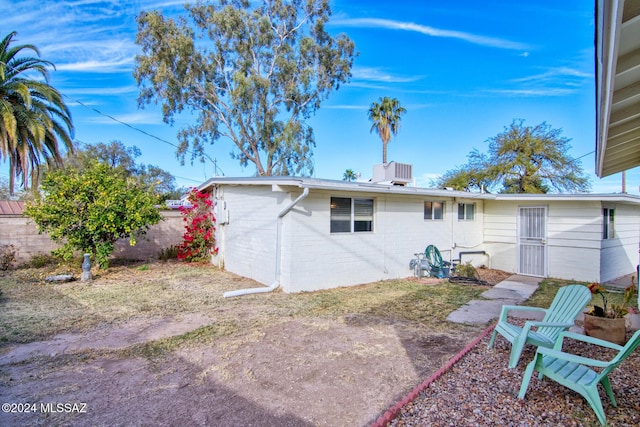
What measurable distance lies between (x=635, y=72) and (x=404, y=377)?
3.34m

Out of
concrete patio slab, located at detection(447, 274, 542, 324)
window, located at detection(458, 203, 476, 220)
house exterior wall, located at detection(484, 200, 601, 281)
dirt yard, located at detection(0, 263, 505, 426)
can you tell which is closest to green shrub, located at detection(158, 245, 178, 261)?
dirt yard, located at detection(0, 263, 505, 426)

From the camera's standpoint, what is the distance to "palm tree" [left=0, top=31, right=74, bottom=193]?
10.9m

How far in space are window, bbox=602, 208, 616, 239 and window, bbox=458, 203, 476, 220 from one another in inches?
142

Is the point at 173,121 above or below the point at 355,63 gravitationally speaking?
below

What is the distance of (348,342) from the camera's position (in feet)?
15.2

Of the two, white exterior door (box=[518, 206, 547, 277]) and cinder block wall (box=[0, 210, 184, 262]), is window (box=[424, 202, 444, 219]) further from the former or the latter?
cinder block wall (box=[0, 210, 184, 262])

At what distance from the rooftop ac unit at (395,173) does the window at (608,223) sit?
18.3 ft

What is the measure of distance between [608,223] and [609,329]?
789cm

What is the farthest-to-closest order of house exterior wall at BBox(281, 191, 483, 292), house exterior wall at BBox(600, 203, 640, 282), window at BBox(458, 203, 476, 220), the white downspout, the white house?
window at BBox(458, 203, 476, 220) < house exterior wall at BBox(600, 203, 640, 282) < the white house < house exterior wall at BBox(281, 191, 483, 292) < the white downspout

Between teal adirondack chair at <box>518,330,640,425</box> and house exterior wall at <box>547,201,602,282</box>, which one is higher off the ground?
house exterior wall at <box>547,201,602,282</box>

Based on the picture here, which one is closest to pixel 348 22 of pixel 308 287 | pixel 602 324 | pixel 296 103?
pixel 296 103

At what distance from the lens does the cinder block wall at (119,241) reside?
9.80m

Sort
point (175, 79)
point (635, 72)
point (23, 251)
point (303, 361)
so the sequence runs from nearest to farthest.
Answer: point (635, 72)
point (303, 361)
point (23, 251)
point (175, 79)

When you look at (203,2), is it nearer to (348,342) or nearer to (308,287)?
(308,287)
